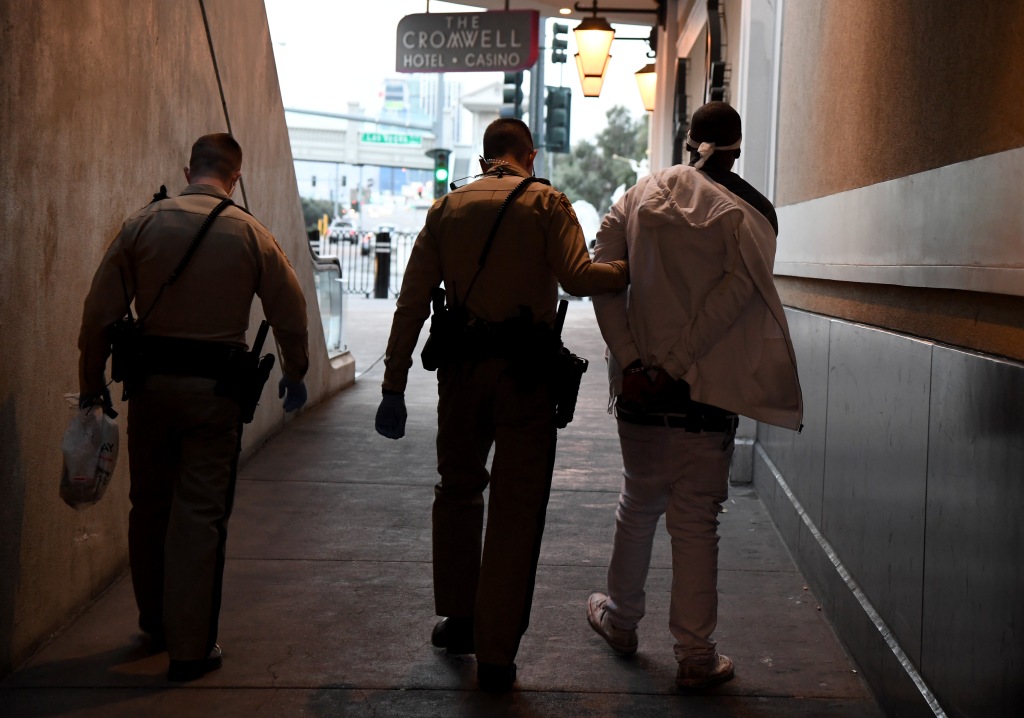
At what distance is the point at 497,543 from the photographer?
382cm

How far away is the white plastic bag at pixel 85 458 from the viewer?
3.66m

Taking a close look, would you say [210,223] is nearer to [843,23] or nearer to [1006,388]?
[1006,388]

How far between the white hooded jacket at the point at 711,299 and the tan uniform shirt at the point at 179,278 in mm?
1293

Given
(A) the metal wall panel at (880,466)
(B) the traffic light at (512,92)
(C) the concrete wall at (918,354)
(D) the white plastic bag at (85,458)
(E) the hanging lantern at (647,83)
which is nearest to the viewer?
(C) the concrete wall at (918,354)

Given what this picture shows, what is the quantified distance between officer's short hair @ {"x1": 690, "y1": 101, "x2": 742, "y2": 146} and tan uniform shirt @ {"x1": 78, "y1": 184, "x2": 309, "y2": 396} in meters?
1.53

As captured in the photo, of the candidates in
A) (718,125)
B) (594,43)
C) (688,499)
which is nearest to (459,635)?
(688,499)

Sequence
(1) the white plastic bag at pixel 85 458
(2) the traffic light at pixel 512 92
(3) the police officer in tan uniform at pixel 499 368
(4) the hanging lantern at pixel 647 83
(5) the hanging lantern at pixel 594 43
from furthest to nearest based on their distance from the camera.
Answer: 1. (2) the traffic light at pixel 512 92
2. (4) the hanging lantern at pixel 647 83
3. (5) the hanging lantern at pixel 594 43
4. (3) the police officer in tan uniform at pixel 499 368
5. (1) the white plastic bag at pixel 85 458

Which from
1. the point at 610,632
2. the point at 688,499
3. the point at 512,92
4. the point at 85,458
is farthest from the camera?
the point at 512,92

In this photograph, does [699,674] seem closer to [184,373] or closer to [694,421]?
[694,421]

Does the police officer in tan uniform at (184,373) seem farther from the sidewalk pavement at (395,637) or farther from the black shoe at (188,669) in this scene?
the sidewalk pavement at (395,637)

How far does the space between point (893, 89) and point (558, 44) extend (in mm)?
17397

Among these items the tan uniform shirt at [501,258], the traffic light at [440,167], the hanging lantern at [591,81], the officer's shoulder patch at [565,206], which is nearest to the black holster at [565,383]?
the tan uniform shirt at [501,258]

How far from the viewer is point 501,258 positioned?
12.4ft

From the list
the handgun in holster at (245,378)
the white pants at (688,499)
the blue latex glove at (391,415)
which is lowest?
the white pants at (688,499)
